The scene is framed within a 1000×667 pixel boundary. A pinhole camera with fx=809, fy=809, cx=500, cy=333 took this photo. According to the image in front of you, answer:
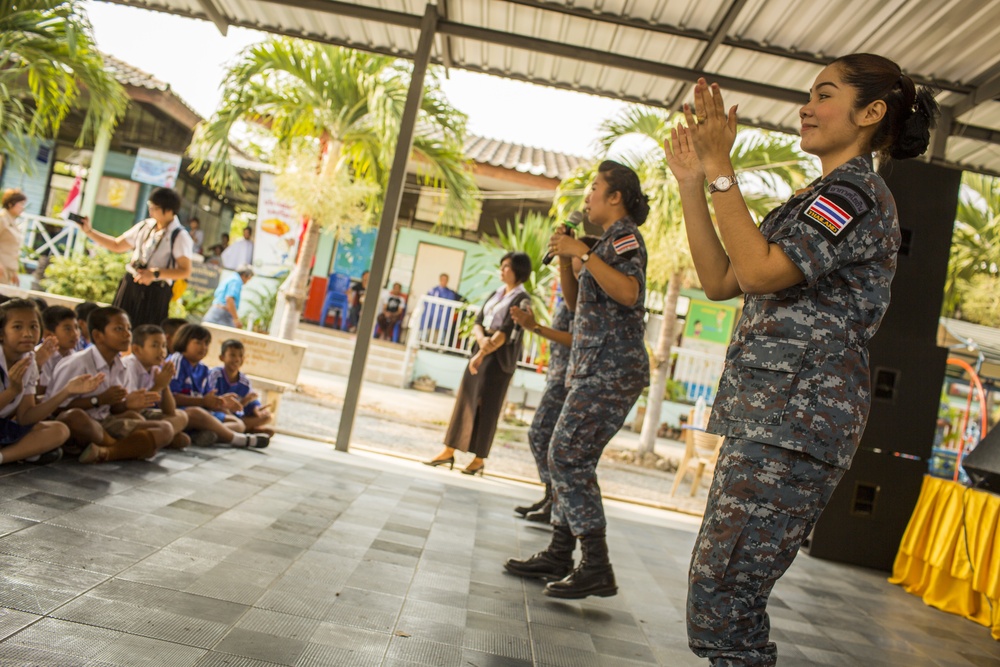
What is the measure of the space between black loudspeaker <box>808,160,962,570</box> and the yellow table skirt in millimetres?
188

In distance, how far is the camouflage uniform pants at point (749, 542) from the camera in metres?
1.71

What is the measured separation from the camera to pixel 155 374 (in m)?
4.78

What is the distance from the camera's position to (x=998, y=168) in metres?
6.53

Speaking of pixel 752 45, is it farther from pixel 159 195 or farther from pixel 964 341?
pixel 964 341

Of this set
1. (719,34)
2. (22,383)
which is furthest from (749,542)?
(719,34)

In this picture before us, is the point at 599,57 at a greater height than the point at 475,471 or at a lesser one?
greater

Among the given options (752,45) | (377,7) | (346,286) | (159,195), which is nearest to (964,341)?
(752,45)

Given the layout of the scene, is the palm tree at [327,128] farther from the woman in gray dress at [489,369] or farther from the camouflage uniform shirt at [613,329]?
the camouflage uniform shirt at [613,329]

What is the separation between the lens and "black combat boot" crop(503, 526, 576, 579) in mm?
3514

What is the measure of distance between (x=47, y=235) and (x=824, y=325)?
38.6 ft

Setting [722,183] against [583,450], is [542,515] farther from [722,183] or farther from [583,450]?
[722,183]

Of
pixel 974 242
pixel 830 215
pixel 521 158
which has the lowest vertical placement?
pixel 830 215

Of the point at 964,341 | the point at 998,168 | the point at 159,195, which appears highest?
the point at 998,168

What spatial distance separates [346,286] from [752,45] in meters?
10.3
